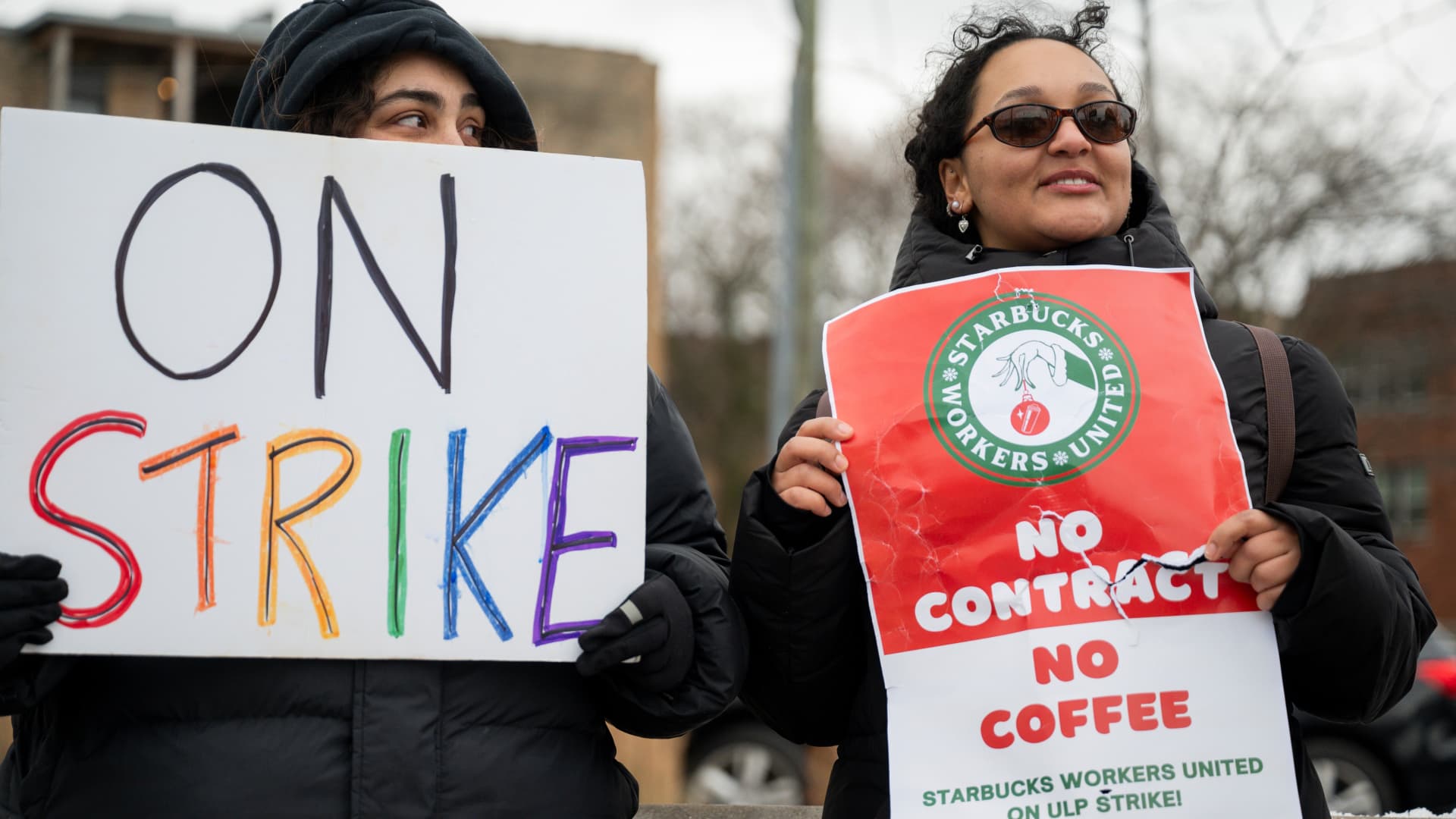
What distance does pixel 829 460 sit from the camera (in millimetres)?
→ 1780

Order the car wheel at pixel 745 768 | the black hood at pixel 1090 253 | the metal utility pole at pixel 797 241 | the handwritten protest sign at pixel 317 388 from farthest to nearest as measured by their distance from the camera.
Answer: the metal utility pole at pixel 797 241, the car wheel at pixel 745 768, the black hood at pixel 1090 253, the handwritten protest sign at pixel 317 388

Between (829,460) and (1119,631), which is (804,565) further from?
(1119,631)

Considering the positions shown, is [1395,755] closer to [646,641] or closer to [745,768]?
[745,768]

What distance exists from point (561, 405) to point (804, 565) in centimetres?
40

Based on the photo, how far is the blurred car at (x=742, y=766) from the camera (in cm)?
722

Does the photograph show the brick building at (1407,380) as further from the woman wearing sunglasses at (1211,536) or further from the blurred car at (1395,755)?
the blurred car at (1395,755)

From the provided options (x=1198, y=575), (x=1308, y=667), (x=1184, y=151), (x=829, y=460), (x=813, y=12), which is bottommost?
(x=1308, y=667)

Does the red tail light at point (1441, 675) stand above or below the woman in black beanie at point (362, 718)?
below

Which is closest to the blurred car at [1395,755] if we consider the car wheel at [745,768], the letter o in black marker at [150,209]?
the car wheel at [745,768]

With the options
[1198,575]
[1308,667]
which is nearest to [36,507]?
[1198,575]

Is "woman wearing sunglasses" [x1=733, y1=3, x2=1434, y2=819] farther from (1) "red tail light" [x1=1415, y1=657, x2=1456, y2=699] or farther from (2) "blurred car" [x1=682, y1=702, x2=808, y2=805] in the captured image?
(1) "red tail light" [x1=1415, y1=657, x2=1456, y2=699]

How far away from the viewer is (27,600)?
1602 millimetres

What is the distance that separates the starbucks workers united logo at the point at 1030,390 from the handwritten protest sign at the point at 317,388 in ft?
1.45

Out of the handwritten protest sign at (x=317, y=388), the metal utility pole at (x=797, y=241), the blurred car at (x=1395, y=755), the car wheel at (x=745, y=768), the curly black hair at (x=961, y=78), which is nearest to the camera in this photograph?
the handwritten protest sign at (x=317, y=388)
